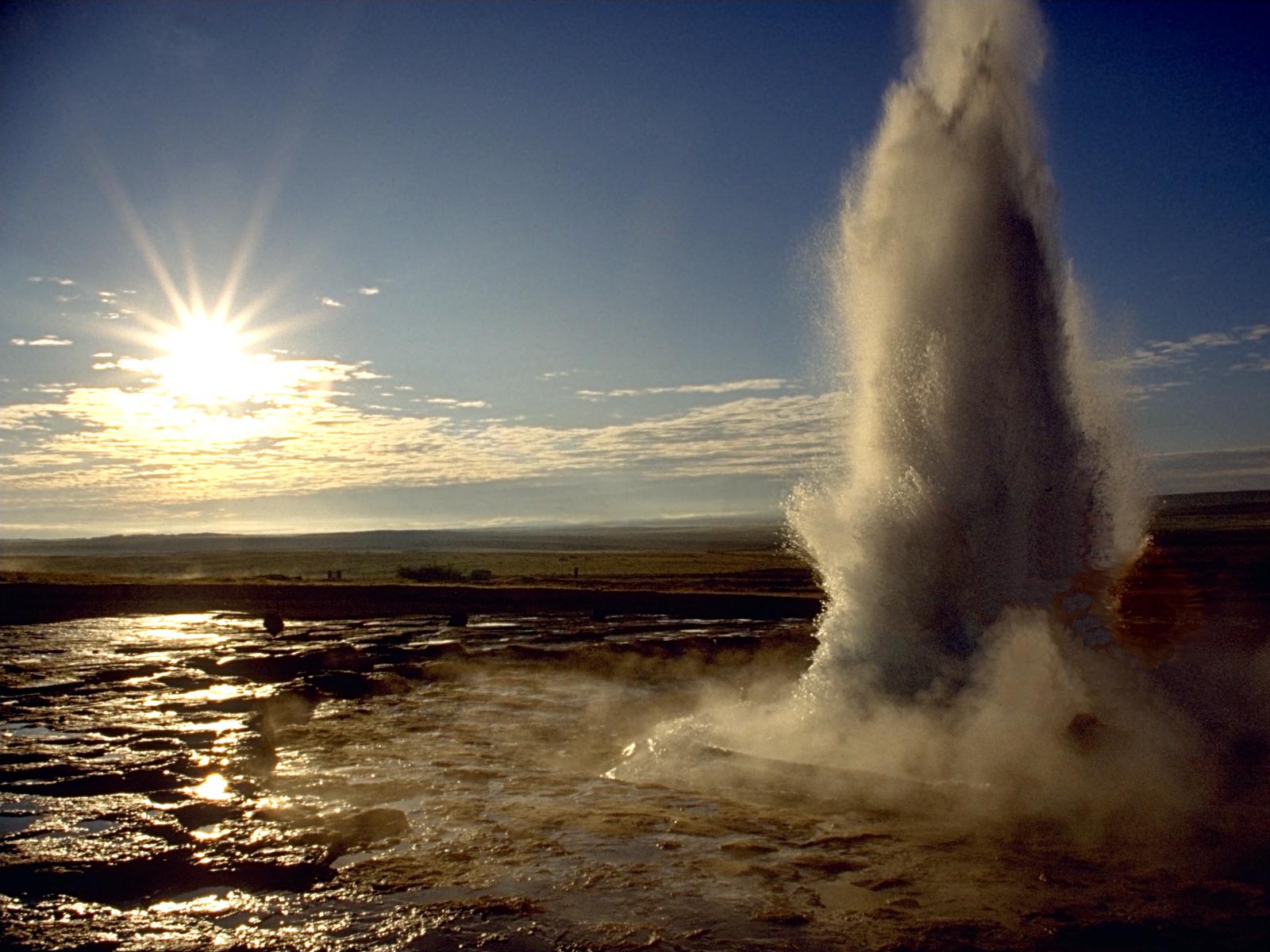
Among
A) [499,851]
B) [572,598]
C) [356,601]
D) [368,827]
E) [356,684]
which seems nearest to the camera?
[499,851]

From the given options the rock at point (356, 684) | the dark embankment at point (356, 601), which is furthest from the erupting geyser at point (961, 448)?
the dark embankment at point (356, 601)

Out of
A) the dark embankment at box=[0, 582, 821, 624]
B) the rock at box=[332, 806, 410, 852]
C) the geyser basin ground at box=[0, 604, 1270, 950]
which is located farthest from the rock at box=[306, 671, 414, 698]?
the dark embankment at box=[0, 582, 821, 624]

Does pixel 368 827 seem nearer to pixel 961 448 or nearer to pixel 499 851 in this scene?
pixel 499 851

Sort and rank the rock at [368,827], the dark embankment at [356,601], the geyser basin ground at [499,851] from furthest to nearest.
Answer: the dark embankment at [356,601] < the rock at [368,827] < the geyser basin ground at [499,851]

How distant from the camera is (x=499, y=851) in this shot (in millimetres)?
6730

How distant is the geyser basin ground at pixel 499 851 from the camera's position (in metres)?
5.36

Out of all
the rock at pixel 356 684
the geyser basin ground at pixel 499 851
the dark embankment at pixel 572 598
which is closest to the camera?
the geyser basin ground at pixel 499 851

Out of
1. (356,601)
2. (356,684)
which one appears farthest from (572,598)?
(356,684)

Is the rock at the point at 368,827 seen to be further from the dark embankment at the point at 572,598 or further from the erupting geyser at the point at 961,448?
the dark embankment at the point at 572,598

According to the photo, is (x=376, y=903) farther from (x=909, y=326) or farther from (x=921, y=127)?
(x=921, y=127)

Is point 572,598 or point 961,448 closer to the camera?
point 961,448

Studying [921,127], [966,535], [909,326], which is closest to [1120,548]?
[966,535]

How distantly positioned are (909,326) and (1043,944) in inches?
329

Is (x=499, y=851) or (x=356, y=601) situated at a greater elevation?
(x=356, y=601)
